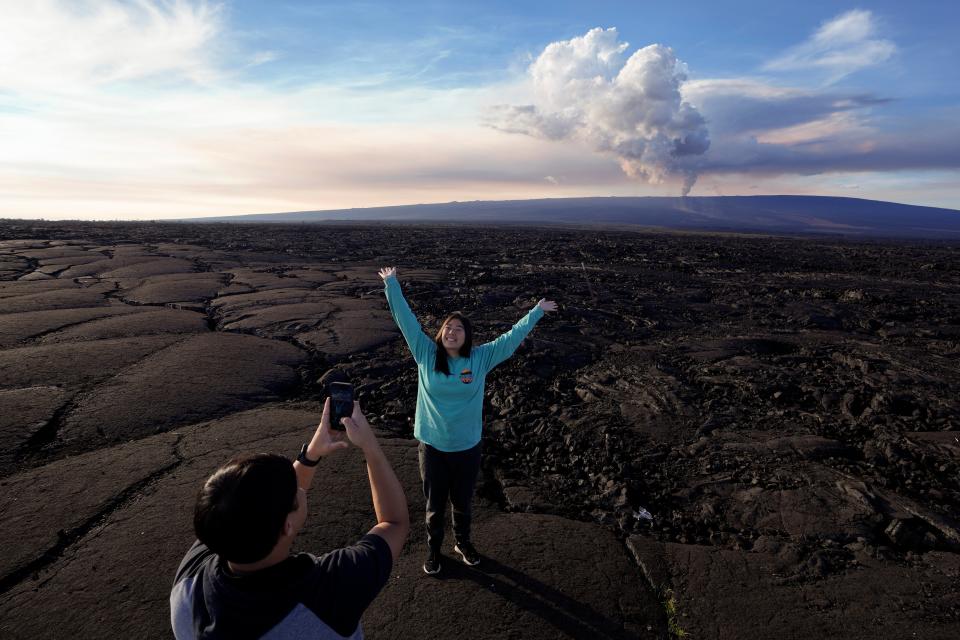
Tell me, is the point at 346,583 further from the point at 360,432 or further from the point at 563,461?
the point at 563,461

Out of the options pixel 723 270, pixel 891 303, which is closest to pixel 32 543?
pixel 891 303

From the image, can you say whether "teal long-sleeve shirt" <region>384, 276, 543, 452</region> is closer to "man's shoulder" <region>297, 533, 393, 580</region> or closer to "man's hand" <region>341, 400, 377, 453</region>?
"man's hand" <region>341, 400, 377, 453</region>

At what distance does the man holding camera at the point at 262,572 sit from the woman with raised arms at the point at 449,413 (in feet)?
5.57

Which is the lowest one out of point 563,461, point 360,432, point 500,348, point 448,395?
point 563,461

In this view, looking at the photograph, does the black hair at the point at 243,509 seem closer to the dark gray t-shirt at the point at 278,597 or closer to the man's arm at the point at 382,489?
the dark gray t-shirt at the point at 278,597

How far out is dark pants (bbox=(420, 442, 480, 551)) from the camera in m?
3.21

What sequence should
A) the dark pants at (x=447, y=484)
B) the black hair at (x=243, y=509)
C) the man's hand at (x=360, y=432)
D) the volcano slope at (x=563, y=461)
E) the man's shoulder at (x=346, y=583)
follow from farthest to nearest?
1. the dark pants at (x=447, y=484)
2. the volcano slope at (x=563, y=461)
3. the man's hand at (x=360, y=432)
4. the man's shoulder at (x=346, y=583)
5. the black hair at (x=243, y=509)

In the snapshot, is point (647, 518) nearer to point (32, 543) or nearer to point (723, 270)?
point (32, 543)

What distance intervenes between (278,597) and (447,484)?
2078mm

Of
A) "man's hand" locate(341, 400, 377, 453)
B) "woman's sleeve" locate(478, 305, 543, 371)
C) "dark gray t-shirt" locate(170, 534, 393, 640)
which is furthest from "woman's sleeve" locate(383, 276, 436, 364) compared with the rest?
"dark gray t-shirt" locate(170, 534, 393, 640)

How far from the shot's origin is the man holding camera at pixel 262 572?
1183 millimetres

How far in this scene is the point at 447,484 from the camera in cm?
328

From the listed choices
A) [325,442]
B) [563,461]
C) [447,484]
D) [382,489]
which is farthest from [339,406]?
[563,461]

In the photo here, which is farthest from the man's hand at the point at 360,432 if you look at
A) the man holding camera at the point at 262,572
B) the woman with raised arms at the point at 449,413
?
the woman with raised arms at the point at 449,413
